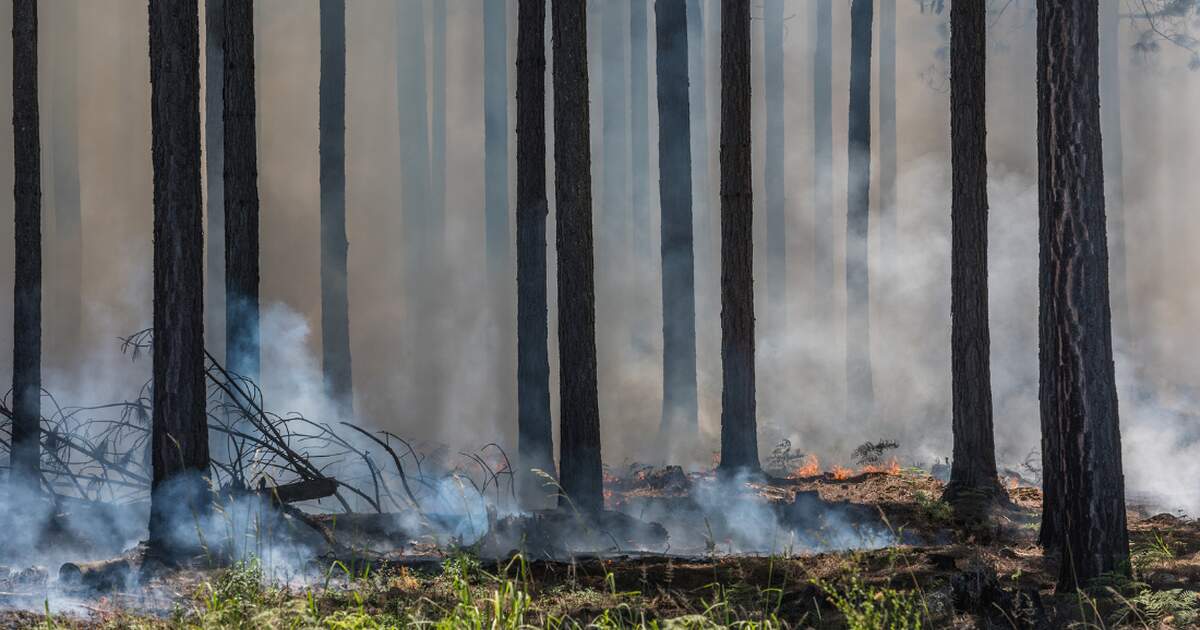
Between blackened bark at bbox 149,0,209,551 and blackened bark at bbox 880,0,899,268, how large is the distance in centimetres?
2030

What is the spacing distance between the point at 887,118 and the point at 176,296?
22743 millimetres

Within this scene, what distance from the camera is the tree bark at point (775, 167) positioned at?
94.3 ft

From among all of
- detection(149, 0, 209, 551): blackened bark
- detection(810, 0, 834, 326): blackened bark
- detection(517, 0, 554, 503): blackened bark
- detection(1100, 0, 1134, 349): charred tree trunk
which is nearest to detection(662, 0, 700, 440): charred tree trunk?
detection(517, 0, 554, 503): blackened bark

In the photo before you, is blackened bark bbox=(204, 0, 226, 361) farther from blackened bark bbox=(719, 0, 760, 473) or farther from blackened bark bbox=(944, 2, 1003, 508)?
blackened bark bbox=(944, 2, 1003, 508)

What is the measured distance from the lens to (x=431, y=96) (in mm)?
27734

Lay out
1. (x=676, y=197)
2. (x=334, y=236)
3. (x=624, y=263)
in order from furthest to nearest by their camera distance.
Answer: (x=624, y=263) < (x=334, y=236) < (x=676, y=197)

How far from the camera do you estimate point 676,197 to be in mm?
A: 18531

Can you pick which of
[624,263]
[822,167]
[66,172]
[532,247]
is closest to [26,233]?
[532,247]

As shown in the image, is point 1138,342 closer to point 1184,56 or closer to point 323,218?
point 1184,56

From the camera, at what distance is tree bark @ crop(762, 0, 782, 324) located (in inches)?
1131

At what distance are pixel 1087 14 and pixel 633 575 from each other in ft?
15.6

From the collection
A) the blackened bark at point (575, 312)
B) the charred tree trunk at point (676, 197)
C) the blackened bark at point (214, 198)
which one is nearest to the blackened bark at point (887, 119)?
the charred tree trunk at point (676, 197)

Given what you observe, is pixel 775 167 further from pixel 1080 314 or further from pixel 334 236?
pixel 1080 314

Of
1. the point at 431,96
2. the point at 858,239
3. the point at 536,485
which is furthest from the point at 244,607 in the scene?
the point at 431,96
